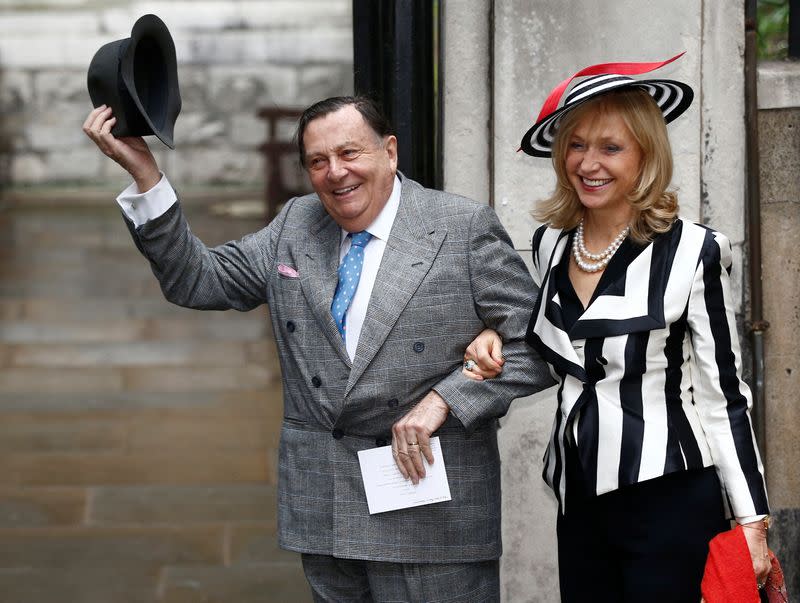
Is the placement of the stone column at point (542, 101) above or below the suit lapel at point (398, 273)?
above

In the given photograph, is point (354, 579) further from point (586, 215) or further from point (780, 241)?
point (780, 241)

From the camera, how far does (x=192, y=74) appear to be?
13.6 m

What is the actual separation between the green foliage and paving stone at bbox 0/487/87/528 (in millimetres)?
3434

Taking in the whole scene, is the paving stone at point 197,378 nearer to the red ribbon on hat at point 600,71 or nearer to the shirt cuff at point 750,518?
the red ribbon on hat at point 600,71

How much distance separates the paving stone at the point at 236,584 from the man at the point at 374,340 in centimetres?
188

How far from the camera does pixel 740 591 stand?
2.63 m

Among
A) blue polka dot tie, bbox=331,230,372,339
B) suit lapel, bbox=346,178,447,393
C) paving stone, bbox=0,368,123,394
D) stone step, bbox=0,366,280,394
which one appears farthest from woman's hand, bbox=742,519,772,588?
paving stone, bbox=0,368,123,394

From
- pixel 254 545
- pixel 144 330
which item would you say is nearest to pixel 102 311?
pixel 144 330

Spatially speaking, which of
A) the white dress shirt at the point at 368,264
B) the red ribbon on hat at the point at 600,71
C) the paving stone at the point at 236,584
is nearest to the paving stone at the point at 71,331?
the paving stone at the point at 236,584

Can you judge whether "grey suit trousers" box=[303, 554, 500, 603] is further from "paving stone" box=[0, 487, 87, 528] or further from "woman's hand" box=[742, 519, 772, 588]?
"paving stone" box=[0, 487, 87, 528]

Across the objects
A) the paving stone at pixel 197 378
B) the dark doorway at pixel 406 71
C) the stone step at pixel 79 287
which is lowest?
the paving stone at pixel 197 378

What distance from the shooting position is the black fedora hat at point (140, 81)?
2.80m

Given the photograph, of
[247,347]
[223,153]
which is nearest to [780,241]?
[247,347]

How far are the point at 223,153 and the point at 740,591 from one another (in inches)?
440
